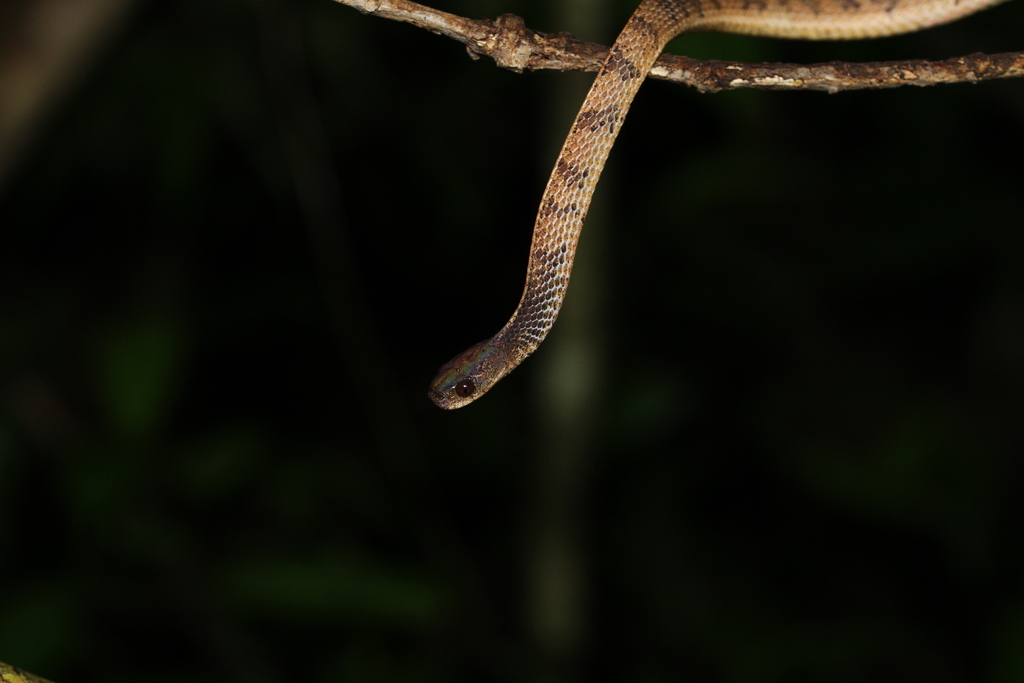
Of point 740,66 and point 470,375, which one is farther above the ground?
point 740,66

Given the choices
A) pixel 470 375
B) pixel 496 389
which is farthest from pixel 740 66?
pixel 496 389

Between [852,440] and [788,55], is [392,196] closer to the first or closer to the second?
[788,55]

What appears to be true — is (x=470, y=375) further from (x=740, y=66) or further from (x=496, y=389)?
(x=496, y=389)

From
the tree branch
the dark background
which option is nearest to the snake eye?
the tree branch

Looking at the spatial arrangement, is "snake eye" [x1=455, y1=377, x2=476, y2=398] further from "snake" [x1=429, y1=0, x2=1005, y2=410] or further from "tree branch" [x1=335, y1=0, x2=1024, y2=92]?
"tree branch" [x1=335, y1=0, x2=1024, y2=92]

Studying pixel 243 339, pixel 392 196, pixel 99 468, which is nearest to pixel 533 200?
pixel 392 196
